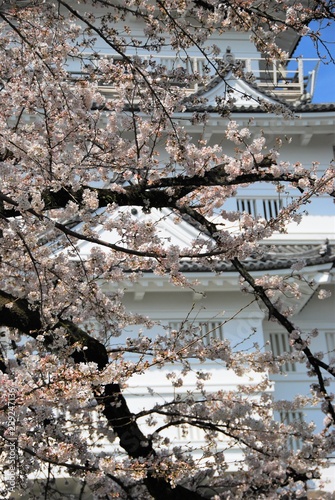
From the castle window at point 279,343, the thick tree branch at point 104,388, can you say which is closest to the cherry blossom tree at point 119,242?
the thick tree branch at point 104,388

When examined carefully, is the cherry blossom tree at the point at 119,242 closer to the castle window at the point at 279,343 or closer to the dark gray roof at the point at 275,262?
the dark gray roof at the point at 275,262

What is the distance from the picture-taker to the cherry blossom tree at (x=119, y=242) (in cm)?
511

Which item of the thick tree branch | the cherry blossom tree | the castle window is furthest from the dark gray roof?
the thick tree branch

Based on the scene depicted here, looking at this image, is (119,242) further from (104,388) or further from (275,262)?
(275,262)

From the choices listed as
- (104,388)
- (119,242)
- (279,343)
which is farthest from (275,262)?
(104,388)

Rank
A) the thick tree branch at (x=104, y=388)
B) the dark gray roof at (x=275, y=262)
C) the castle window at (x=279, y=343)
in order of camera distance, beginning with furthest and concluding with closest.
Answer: the castle window at (x=279, y=343), the dark gray roof at (x=275, y=262), the thick tree branch at (x=104, y=388)

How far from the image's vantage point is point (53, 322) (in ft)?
18.9

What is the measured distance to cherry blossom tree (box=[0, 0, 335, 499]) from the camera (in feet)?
16.8

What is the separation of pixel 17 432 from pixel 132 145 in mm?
3091

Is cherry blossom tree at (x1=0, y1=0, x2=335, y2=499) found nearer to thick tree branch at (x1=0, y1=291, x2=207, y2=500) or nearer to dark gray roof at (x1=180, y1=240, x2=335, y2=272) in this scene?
thick tree branch at (x1=0, y1=291, x2=207, y2=500)

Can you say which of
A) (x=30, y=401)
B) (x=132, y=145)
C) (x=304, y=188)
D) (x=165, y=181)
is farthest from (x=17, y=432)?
(x=132, y=145)

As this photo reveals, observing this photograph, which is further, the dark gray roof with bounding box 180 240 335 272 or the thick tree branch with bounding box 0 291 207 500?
the dark gray roof with bounding box 180 240 335 272

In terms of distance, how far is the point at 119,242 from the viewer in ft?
19.9

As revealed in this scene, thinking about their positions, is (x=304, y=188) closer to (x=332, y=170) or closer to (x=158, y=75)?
(x=332, y=170)
